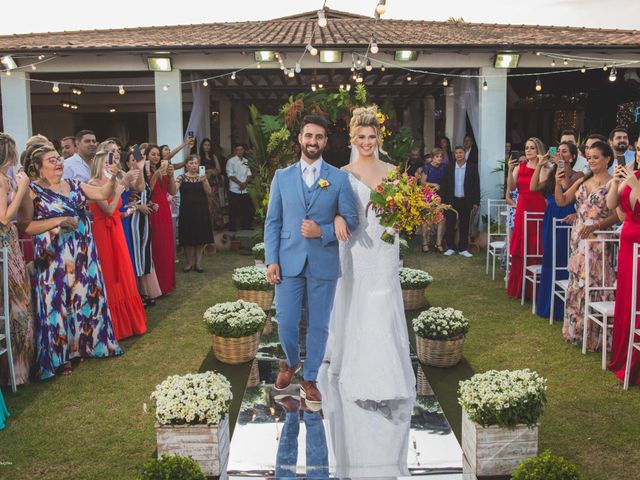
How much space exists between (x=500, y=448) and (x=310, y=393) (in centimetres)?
162

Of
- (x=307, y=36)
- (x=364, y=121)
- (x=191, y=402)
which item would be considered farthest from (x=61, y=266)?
(x=307, y=36)

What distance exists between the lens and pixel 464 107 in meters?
15.2

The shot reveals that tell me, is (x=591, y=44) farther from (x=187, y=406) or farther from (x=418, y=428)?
(x=187, y=406)

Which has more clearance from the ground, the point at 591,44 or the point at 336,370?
the point at 591,44

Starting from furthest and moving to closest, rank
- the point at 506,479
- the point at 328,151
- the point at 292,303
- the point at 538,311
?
1. the point at 328,151
2. the point at 538,311
3. the point at 292,303
4. the point at 506,479

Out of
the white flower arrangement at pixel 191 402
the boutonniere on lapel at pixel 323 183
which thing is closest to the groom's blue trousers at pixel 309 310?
the boutonniere on lapel at pixel 323 183

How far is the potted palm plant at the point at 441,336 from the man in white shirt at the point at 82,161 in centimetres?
426

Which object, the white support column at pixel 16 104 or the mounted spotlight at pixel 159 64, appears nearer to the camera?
the mounted spotlight at pixel 159 64

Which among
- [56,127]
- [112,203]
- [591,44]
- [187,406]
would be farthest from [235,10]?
[187,406]

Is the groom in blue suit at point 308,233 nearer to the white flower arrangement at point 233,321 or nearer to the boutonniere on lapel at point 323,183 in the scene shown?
the boutonniere on lapel at point 323,183

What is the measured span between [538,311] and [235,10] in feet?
60.1

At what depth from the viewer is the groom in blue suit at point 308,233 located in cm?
482

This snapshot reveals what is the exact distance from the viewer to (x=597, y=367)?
605 cm

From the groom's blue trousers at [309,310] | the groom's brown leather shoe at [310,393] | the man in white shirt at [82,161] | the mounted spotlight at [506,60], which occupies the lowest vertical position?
the groom's brown leather shoe at [310,393]
